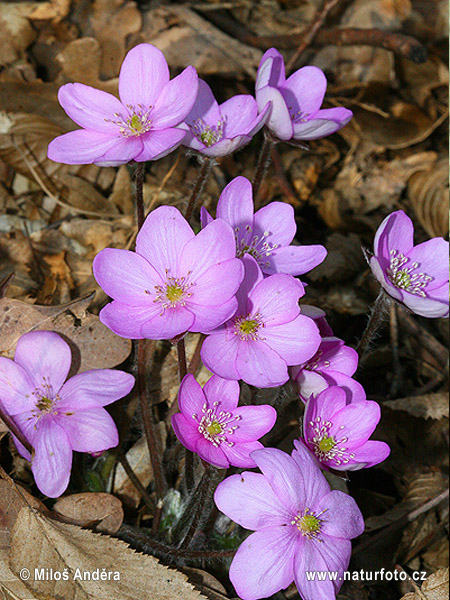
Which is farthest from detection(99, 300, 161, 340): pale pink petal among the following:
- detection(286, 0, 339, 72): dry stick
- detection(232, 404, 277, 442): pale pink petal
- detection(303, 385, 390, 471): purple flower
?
detection(286, 0, 339, 72): dry stick

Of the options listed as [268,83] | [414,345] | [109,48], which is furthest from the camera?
[109,48]


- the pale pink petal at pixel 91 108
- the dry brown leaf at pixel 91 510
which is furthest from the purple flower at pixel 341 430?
the pale pink petal at pixel 91 108

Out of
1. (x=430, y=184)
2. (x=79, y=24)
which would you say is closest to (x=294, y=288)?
(x=430, y=184)

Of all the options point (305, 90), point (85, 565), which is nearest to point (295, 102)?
point (305, 90)

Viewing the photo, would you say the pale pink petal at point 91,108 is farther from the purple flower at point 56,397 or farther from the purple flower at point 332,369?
the purple flower at point 332,369

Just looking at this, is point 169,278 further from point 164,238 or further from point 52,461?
point 52,461

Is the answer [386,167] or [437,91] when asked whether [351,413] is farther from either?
[437,91]

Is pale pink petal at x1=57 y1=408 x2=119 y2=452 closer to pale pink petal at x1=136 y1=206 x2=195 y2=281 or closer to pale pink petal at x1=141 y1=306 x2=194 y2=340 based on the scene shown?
pale pink petal at x1=141 y1=306 x2=194 y2=340
